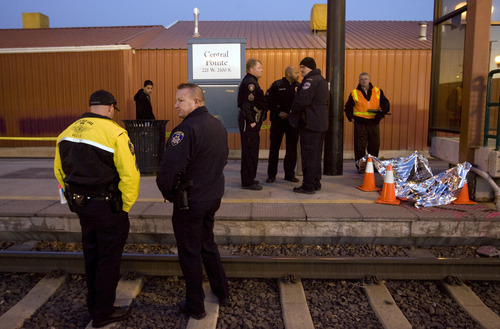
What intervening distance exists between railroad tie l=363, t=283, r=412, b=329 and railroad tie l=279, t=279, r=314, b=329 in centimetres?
59

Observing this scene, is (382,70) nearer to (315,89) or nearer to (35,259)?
(315,89)

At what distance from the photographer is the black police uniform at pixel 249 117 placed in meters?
6.07

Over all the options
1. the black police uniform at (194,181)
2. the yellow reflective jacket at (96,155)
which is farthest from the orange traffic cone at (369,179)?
the yellow reflective jacket at (96,155)

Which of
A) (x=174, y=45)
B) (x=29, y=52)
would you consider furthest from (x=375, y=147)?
(x=29, y=52)

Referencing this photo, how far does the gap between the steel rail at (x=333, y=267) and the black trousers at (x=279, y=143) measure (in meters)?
3.06

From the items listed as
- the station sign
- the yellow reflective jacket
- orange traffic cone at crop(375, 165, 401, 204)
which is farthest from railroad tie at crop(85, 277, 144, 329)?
the station sign

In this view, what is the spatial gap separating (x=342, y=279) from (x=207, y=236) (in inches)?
62.8

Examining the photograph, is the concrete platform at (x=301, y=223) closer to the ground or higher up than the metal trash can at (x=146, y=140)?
closer to the ground

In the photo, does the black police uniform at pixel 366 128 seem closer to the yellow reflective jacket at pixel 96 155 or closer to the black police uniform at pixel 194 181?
the black police uniform at pixel 194 181

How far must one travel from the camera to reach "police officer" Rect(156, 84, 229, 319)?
2.96m

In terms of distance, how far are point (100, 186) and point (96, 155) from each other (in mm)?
233

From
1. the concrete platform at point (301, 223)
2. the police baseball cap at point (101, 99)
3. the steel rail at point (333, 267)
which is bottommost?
the steel rail at point (333, 267)

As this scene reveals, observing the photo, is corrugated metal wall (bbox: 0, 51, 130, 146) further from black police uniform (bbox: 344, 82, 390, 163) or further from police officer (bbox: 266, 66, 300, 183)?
black police uniform (bbox: 344, 82, 390, 163)

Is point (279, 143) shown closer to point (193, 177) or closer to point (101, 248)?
point (193, 177)
